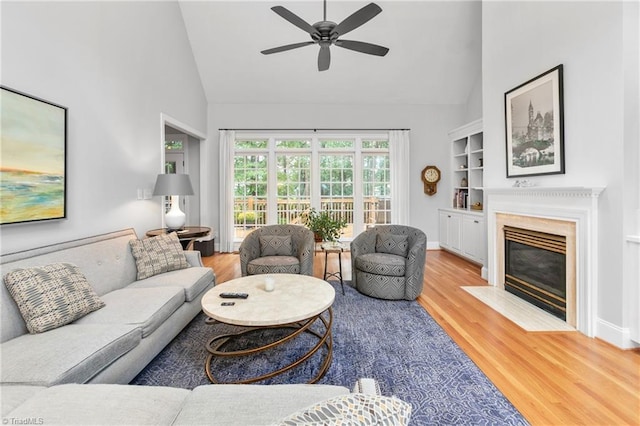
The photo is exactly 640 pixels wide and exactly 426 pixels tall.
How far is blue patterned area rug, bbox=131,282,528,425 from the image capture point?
5.61ft

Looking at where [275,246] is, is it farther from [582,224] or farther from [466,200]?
[466,200]

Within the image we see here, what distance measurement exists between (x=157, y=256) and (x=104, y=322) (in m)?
1.14

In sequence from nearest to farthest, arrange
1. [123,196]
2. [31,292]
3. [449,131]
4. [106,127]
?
[31,292] < [106,127] < [123,196] < [449,131]

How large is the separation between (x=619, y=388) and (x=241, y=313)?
2401 millimetres

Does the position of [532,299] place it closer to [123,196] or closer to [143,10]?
[123,196]

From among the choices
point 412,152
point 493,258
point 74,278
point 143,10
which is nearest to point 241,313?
point 74,278

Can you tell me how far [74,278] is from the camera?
203 centimetres

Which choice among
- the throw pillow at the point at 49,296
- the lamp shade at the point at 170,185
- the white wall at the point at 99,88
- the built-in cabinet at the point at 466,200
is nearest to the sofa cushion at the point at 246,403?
the throw pillow at the point at 49,296

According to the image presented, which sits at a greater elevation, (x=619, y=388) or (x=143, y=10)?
(x=143, y=10)

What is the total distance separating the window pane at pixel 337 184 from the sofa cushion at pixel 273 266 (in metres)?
2.94

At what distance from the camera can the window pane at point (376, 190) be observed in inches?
251

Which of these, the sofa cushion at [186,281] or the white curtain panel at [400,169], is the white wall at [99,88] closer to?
the sofa cushion at [186,281]

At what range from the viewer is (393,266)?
11.1 ft

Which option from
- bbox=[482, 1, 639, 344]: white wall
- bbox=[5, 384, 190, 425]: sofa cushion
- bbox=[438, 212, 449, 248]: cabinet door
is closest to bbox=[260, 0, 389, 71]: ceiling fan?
bbox=[482, 1, 639, 344]: white wall
